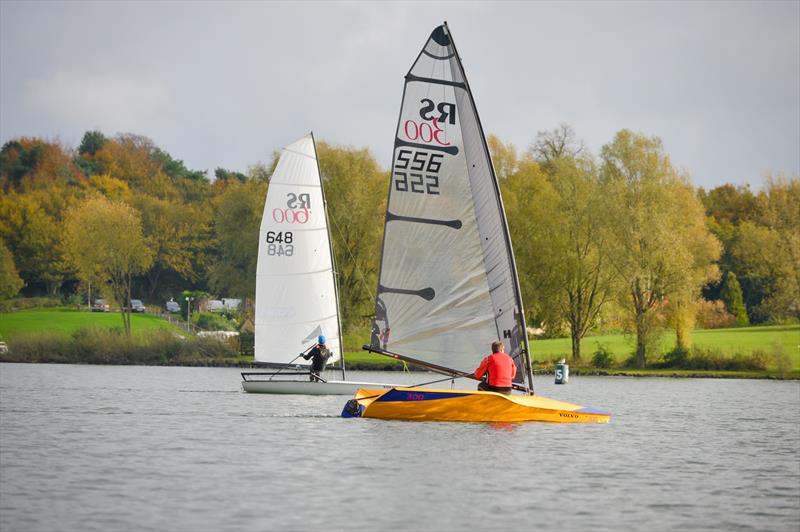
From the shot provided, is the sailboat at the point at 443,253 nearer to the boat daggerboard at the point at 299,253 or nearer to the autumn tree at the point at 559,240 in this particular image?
the boat daggerboard at the point at 299,253

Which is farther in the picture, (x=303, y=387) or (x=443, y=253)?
(x=303, y=387)

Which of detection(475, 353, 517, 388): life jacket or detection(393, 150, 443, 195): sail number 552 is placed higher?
detection(393, 150, 443, 195): sail number 552

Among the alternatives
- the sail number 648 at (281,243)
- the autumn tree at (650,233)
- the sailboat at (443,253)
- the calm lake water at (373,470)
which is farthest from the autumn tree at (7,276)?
the sailboat at (443,253)

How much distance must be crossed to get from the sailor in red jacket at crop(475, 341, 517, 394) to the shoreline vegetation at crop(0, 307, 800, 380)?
1420 inches

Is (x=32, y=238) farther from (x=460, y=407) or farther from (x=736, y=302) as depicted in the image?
(x=460, y=407)

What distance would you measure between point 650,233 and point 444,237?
3667cm

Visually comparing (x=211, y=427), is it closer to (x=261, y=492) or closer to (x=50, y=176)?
(x=261, y=492)

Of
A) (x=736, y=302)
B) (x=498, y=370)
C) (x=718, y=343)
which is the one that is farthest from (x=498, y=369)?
(x=736, y=302)

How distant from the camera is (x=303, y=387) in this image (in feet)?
121

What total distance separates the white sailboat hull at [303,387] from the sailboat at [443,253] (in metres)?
8.87

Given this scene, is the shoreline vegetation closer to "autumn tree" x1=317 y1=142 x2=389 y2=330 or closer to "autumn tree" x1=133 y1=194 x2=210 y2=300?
"autumn tree" x1=317 y1=142 x2=389 y2=330

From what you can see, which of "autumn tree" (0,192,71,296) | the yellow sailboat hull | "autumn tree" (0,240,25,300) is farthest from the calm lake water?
"autumn tree" (0,192,71,296)

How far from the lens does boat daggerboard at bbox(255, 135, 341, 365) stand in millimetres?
40000

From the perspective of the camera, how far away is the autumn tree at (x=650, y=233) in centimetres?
6053
